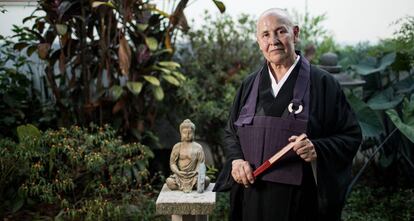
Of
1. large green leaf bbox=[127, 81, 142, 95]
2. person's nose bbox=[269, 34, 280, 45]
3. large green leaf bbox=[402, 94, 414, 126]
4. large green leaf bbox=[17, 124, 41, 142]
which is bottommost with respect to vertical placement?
large green leaf bbox=[17, 124, 41, 142]

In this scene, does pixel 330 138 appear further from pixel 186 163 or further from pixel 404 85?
pixel 404 85

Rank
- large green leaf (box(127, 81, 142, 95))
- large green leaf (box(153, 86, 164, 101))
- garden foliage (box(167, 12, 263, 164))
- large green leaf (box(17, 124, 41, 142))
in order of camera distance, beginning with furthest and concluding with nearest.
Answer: garden foliage (box(167, 12, 263, 164)), large green leaf (box(153, 86, 164, 101)), large green leaf (box(127, 81, 142, 95)), large green leaf (box(17, 124, 41, 142))

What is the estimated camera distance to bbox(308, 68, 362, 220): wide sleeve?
2.15m

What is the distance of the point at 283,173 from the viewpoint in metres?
2.14

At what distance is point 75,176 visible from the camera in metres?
4.34

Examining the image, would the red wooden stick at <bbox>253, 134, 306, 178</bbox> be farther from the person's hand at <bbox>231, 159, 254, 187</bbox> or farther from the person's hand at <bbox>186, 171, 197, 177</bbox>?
the person's hand at <bbox>186, 171, 197, 177</bbox>

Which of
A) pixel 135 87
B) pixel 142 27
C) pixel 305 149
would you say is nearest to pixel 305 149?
pixel 305 149

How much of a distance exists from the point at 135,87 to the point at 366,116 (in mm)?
2129

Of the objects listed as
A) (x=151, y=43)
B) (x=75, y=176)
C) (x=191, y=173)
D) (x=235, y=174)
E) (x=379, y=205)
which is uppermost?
(x=151, y=43)

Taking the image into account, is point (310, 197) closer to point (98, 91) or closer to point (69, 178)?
point (69, 178)

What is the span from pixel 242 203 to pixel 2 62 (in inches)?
138

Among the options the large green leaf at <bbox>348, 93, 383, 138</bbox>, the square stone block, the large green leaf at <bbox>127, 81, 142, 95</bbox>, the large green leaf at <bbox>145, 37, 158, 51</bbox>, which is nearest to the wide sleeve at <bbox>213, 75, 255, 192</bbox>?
the square stone block

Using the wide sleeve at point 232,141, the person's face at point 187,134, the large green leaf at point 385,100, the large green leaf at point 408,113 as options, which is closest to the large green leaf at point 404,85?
the large green leaf at point 385,100

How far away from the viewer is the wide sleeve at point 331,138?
2150 mm
